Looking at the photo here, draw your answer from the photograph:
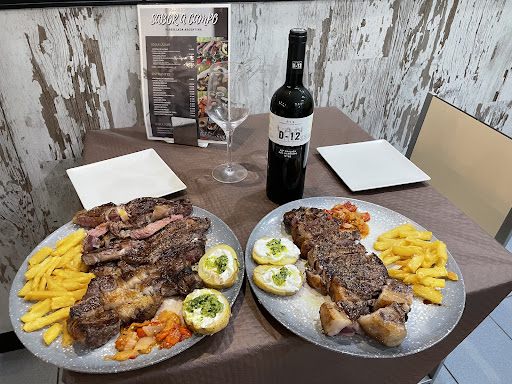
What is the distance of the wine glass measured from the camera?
110 centimetres

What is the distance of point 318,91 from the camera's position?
177 cm

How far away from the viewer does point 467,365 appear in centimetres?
170

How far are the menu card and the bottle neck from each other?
1.42ft

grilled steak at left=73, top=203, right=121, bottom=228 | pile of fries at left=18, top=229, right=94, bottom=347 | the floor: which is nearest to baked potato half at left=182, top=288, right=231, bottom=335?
pile of fries at left=18, top=229, right=94, bottom=347

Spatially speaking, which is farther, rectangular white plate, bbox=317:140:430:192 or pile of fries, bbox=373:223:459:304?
rectangular white plate, bbox=317:140:430:192

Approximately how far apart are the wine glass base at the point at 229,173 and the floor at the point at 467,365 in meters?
1.23

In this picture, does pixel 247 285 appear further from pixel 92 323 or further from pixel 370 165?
pixel 370 165

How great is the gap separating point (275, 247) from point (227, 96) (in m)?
0.51

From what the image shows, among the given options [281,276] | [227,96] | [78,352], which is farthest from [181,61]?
[78,352]

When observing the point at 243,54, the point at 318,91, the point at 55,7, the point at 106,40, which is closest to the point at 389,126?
the point at 318,91

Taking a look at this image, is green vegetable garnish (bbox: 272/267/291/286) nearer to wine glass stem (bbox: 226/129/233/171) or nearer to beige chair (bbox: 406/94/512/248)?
wine glass stem (bbox: 226/129/233/171)

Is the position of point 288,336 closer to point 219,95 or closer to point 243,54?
point 219,95

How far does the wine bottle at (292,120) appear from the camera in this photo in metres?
0.89

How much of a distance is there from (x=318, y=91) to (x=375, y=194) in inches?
30.2
